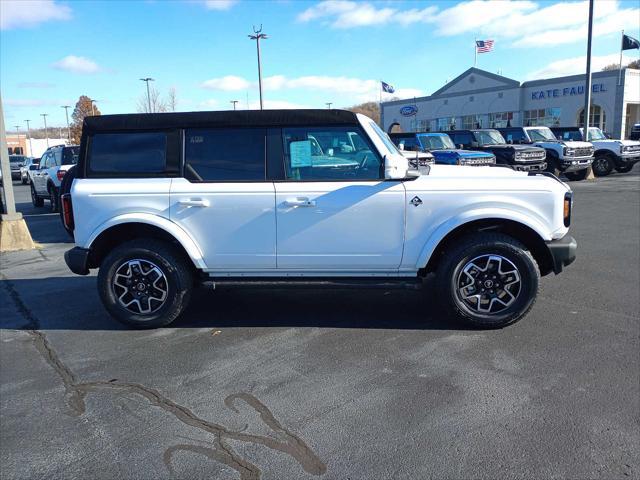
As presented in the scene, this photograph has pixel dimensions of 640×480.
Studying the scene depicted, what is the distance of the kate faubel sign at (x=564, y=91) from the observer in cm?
4100

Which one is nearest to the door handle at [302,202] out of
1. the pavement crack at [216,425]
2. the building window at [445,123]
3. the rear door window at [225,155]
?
the rear door window at [225,155]

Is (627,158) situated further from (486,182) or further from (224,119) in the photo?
(224,119)

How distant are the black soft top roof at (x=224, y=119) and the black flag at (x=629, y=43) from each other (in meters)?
33.0

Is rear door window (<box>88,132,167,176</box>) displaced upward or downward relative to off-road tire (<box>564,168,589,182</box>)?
upward

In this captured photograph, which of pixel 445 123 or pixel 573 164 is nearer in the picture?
pixel 573 164

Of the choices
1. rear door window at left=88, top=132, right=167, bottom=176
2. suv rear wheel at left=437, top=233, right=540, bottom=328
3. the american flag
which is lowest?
suv rear wheel at left=437, top=233, right=540, bottom=328

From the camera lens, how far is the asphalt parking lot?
2896 millimetres

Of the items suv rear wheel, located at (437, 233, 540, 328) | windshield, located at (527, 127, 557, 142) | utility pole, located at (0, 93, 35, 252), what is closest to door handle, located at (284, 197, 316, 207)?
suv rear wheel, located at (437, 233, 540, 328)

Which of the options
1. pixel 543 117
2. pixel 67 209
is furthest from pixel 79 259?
pixel 543 117

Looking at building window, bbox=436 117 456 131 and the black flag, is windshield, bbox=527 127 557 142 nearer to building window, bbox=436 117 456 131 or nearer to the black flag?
the black flag

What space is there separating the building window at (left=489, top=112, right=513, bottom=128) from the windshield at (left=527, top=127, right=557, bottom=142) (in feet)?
88.8

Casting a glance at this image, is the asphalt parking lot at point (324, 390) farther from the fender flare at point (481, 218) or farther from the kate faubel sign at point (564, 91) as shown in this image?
the kate faubel sign at point (564, 91)

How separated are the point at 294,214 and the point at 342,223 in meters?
0.44

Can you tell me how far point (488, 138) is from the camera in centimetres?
2056
